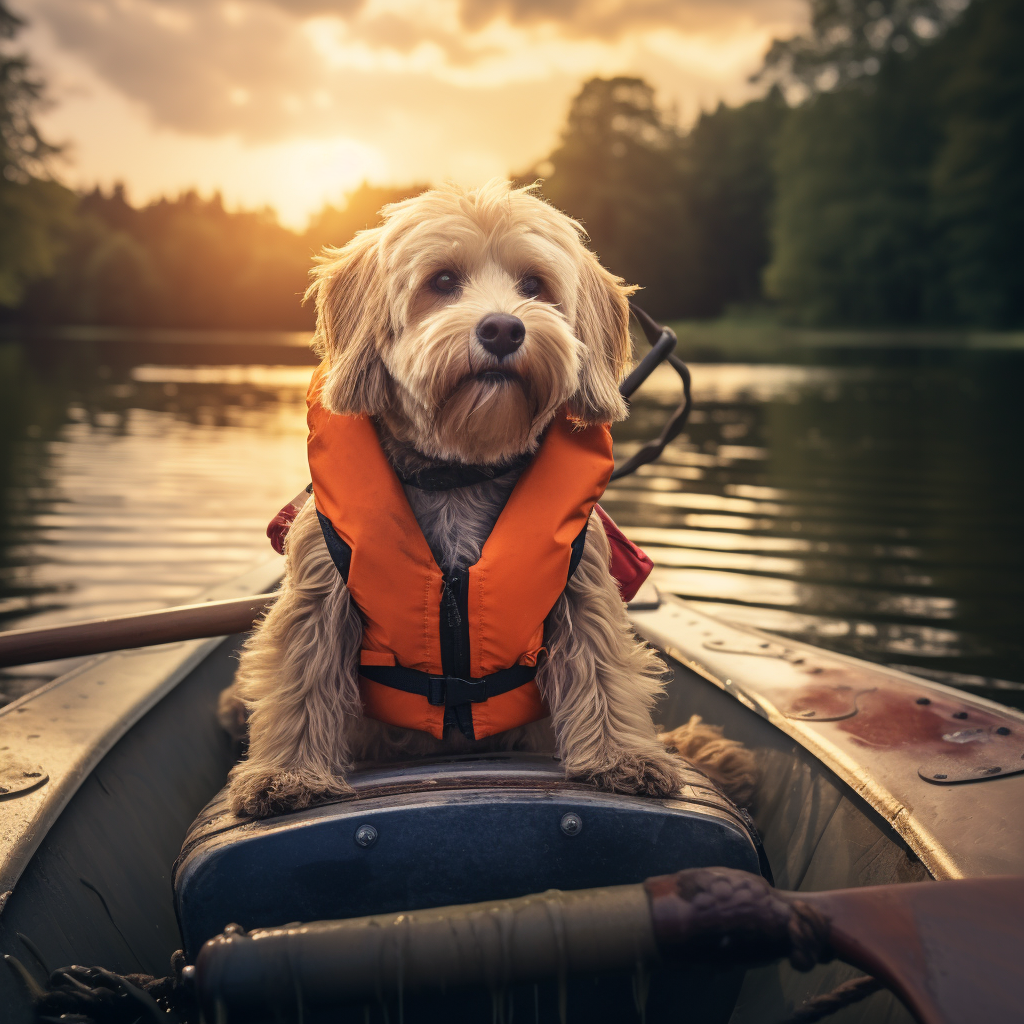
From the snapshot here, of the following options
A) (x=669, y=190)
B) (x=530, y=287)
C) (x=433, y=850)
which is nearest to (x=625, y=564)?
(x=530, y=287)

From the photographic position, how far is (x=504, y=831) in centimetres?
183

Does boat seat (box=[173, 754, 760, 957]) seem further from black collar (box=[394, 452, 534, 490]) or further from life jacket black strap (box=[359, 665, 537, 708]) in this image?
black collar (box=[394, 452, 534, 490])

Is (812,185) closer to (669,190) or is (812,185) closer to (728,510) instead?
(669,190)

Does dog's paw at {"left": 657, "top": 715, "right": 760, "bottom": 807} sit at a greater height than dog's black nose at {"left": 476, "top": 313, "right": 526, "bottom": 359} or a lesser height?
lesser

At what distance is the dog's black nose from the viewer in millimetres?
2018

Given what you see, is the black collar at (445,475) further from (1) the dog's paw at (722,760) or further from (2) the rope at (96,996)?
(2) the rope at (96,996)

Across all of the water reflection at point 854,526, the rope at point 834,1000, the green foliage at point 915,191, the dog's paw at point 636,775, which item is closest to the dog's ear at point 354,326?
the dog's paw at point 636,775

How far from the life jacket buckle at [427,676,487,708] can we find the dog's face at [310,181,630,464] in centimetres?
49

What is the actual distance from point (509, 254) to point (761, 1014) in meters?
1.82

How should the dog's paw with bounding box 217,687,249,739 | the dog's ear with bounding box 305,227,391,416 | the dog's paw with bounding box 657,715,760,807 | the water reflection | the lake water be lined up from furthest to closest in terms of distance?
the lake water → the water reflection → the dog's paw with bounding box 217,687,249,739 → the dog's paw with bounding box 657,715,760,807 → the dog's ear with bounding box 305,227,391,416

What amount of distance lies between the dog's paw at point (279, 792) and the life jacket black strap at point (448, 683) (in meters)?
0.25

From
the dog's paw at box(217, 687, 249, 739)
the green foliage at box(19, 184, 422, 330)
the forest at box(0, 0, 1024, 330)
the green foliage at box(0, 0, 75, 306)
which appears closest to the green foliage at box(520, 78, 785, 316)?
the forest at box(0, 0, 1024, 330)

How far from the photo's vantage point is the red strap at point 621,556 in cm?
258

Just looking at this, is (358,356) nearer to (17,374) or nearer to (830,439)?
(830,439)
